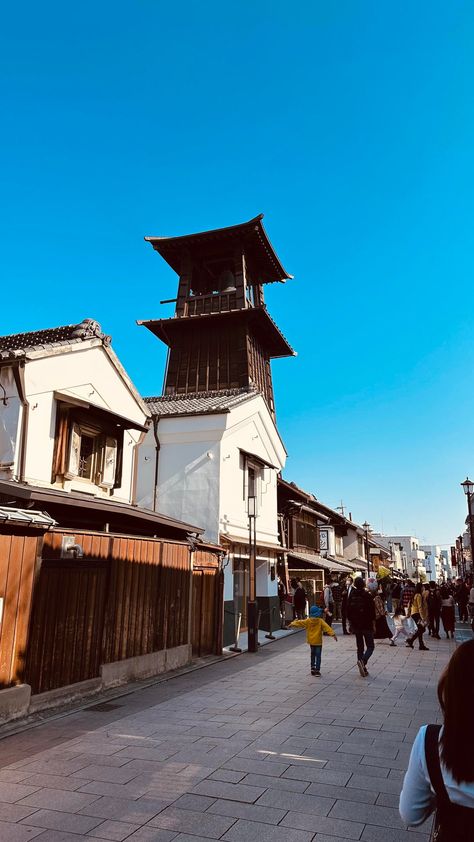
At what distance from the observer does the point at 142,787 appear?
205 inches

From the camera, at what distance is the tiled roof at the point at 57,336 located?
14516mm

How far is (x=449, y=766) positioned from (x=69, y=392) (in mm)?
12873

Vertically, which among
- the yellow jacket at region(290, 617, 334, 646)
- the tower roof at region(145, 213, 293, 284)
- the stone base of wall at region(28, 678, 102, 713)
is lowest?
the stone base of wall at region(28, 678, 102, 713)

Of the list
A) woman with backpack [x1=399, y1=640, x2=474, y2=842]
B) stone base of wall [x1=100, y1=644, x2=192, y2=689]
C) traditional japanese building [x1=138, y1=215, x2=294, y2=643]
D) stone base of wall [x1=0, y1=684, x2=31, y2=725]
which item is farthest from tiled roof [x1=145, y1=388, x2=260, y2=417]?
woman with backpack [x1=399, y1=640, x2=474, y2=842]

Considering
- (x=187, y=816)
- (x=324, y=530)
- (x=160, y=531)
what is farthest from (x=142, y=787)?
(x=324, y=530)

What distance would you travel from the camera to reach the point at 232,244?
93.0 ft

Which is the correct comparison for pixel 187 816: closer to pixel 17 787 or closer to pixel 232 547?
pixel 17 787

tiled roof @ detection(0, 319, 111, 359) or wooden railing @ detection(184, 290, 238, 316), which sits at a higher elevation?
wooden railing @ detection(184, 290, 238, 316)

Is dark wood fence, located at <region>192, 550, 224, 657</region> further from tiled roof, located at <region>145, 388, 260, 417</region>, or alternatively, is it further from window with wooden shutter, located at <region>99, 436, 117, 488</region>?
tiled roof, located at <region>145, 388, 260, 417</region>

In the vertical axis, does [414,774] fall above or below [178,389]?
below

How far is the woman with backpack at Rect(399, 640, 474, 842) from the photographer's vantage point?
2.09 metres

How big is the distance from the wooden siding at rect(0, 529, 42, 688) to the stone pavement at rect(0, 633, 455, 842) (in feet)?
2.91

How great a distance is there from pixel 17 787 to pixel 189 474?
48.4 feet

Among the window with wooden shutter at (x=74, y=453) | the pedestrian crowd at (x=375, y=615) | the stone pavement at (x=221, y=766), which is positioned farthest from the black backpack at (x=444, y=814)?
the window with wooden shutter at (x=74, y=453)
